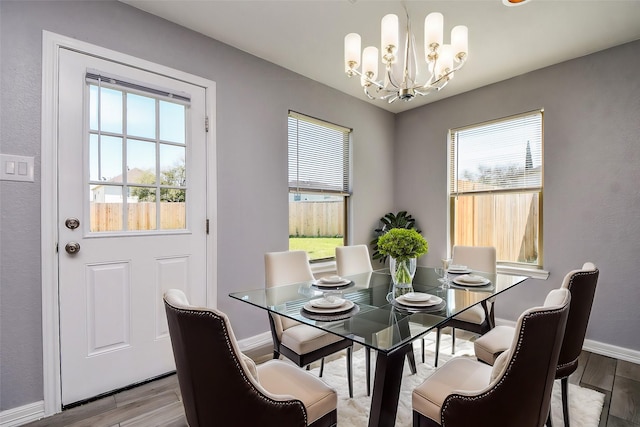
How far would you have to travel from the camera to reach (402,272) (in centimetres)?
205

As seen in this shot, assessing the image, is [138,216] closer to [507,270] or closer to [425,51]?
[425,51]

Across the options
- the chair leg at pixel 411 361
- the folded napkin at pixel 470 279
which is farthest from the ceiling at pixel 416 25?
the chair leg at pixel 411 361

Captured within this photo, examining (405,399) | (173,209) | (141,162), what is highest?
(141,162)

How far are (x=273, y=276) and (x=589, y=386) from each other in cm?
235

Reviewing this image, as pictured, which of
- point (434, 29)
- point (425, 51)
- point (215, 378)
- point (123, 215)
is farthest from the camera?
point (123, 215)

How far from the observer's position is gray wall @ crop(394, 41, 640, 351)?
8.68 feet

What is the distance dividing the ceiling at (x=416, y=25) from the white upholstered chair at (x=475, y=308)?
5.79ft

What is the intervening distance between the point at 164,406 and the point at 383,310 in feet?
5.06

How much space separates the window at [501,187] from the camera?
324 cm

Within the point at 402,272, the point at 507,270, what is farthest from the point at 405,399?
the point at 507,270

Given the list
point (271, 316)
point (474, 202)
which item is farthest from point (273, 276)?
point (474, 202)

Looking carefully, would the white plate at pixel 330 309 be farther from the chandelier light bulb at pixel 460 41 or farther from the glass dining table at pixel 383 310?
the chandelier light bulb at pixel 460 41

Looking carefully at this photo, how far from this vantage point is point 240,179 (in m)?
2.80

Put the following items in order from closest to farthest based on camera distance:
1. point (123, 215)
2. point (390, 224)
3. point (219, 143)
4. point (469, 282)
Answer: point (469, 282), point (123, 215), point (219, 143), point (390, 224)
